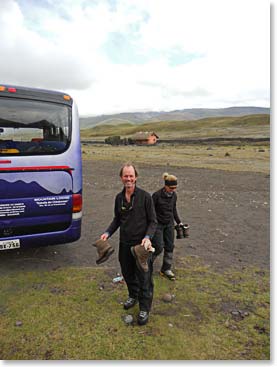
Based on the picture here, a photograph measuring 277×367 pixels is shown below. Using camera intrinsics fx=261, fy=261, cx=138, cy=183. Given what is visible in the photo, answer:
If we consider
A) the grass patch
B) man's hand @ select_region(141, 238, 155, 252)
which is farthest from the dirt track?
the grass patch

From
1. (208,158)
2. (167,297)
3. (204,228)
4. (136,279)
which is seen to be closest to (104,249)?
(136,279)

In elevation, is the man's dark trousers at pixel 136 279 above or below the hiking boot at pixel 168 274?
above

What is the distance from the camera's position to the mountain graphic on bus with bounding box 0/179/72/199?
3.95m

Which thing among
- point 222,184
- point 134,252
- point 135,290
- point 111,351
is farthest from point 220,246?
point 222,184

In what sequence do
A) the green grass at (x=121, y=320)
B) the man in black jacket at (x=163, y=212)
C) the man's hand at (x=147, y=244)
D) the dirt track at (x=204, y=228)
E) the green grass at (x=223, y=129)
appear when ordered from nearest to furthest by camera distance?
the green grass at (x=121, y=320)
the man's hand at (x=147, y=244)
the man in black jacket at (x=163, y=212)
the dirt track at (x=204, y=228)
the green grass at (x=223, y=129)

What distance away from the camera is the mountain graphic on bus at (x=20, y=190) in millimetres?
3949

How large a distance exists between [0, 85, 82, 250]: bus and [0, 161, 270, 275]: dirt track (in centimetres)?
90

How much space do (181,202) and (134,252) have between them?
6766 mm

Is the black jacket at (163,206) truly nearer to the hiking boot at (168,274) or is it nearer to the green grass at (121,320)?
the hiking boot at (168,274)

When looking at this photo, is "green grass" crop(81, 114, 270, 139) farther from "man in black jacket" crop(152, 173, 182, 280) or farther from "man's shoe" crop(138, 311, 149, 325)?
"man's shoe" crop(138, 311, 149, 325)

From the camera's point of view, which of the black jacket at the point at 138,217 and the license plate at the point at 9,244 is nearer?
the black jacket at the point at 138,217

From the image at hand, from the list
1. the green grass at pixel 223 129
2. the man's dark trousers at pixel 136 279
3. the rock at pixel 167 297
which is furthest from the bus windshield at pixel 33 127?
the green grass at pixel 223 129

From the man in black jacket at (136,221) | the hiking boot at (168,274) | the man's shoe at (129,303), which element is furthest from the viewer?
the hiking boot at (168,274)

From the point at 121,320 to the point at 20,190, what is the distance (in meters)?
2.42
